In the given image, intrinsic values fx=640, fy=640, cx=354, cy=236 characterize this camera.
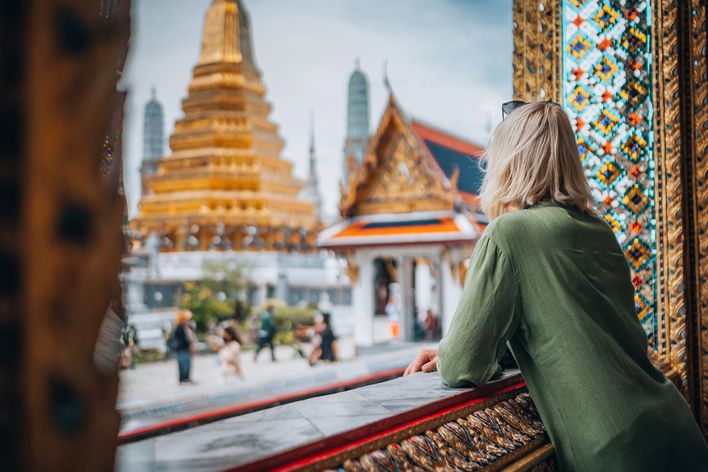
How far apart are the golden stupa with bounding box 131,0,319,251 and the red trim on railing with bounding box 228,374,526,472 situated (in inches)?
564

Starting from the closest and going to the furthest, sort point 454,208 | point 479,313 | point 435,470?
point 435,470
point 479,313
point 454,208

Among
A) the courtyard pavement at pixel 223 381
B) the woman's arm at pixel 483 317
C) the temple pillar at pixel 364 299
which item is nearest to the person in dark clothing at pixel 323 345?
the courtyard pavement at pixel 223 381

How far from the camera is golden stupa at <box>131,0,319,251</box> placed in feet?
50.3

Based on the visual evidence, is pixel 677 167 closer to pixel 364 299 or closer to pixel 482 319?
pixel 482 319

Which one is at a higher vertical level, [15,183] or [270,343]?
[15,183]

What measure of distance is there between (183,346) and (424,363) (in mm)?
6414

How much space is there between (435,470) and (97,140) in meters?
0.71

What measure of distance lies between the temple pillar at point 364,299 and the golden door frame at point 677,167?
7.79 meters

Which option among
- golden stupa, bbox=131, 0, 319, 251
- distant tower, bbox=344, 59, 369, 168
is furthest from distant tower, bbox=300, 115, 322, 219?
golden stupa, bbox=131, 0, 319, 251

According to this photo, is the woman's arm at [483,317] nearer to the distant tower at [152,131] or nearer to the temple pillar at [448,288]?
the temple pillar at [448,288]

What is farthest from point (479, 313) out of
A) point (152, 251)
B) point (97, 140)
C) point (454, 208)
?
point (152, 251)

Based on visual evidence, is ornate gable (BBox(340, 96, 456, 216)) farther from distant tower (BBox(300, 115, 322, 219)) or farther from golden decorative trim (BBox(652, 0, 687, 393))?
distant tower (BBox(300, 115, 322, 219))

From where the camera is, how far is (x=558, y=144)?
125 centimetres

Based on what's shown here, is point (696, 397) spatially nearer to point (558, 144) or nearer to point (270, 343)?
point (558, 144)
